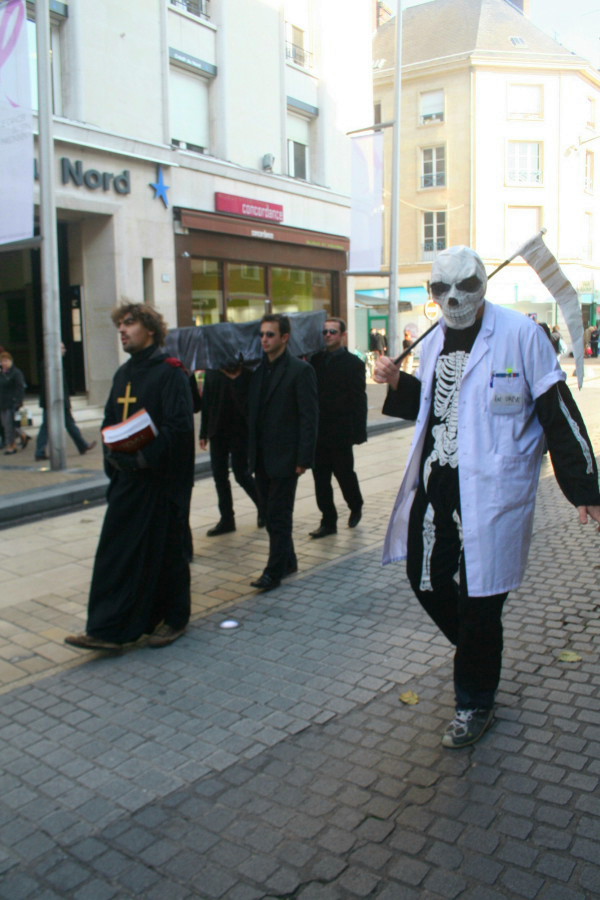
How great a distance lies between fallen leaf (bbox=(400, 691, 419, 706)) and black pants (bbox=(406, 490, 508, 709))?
1.30ft

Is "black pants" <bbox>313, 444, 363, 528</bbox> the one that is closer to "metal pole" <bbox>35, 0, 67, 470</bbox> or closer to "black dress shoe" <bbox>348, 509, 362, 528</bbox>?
"black dress shoe" <bbox>348, 509, 362, 528</bbox>

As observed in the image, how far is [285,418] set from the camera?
587 cm

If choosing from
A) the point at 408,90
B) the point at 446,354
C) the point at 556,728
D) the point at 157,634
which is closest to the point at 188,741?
the point at 157,634

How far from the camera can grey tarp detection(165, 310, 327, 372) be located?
7.65m

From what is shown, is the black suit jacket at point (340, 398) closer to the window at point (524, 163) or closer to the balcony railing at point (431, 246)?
the balcony railing at point (431, 246)

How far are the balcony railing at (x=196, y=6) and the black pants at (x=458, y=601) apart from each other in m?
17.6

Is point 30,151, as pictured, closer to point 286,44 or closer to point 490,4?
point 286,44

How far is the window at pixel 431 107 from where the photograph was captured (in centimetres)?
4103

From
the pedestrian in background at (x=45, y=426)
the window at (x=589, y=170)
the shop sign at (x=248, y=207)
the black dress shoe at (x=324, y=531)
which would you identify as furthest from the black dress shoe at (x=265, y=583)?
the window at (x=589, y=170)

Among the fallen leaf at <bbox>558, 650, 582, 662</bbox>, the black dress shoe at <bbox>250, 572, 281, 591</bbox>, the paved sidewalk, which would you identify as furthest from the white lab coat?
the paved sidewalk

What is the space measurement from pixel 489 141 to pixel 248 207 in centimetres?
2520

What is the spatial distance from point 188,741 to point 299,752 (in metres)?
0.48

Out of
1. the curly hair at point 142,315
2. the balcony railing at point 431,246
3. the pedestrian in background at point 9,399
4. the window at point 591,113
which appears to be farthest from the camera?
the window at point 591,113

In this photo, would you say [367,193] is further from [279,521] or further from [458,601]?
[458,601]
